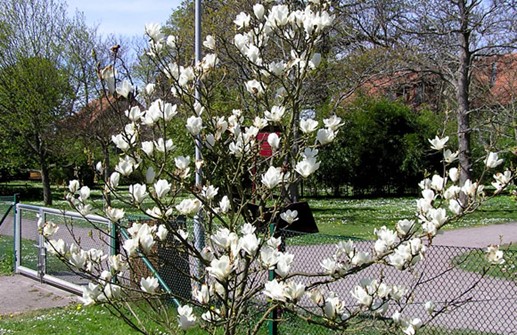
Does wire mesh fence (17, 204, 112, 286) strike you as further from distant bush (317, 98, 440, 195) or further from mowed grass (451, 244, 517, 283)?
distant bush (317, 98, 440, 195)

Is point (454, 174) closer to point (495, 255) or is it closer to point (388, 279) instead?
point (495, 255)

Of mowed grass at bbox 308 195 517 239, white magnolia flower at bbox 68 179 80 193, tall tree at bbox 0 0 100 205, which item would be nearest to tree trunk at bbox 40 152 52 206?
tall tree at bbox 0 0 100 205

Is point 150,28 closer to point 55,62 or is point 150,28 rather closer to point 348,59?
point 348,59

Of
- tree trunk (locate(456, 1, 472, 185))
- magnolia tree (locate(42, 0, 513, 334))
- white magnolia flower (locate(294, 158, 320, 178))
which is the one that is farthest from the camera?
tree trunk (locate(456, 1, 472, 185))

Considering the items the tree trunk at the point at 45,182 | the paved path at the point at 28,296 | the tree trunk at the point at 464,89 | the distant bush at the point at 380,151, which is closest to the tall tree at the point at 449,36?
the tree trunk at the point at 464,89

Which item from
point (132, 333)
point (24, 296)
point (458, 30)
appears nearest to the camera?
point (132, 333)

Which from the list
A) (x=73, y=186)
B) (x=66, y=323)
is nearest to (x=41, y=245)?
(x=66, y=323)

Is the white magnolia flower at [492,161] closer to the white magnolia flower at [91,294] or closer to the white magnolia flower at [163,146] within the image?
the white magnolia flower at [163,146]

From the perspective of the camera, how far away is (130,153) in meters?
2.96

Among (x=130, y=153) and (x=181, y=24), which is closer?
(x=130, y=153)

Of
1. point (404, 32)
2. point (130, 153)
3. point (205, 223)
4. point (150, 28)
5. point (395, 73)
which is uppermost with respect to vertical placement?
point (404, 32)

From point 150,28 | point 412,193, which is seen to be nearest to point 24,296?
point 150,28

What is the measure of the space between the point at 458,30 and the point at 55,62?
17594 mm

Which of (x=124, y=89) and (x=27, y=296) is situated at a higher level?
(x=124, y=89)
